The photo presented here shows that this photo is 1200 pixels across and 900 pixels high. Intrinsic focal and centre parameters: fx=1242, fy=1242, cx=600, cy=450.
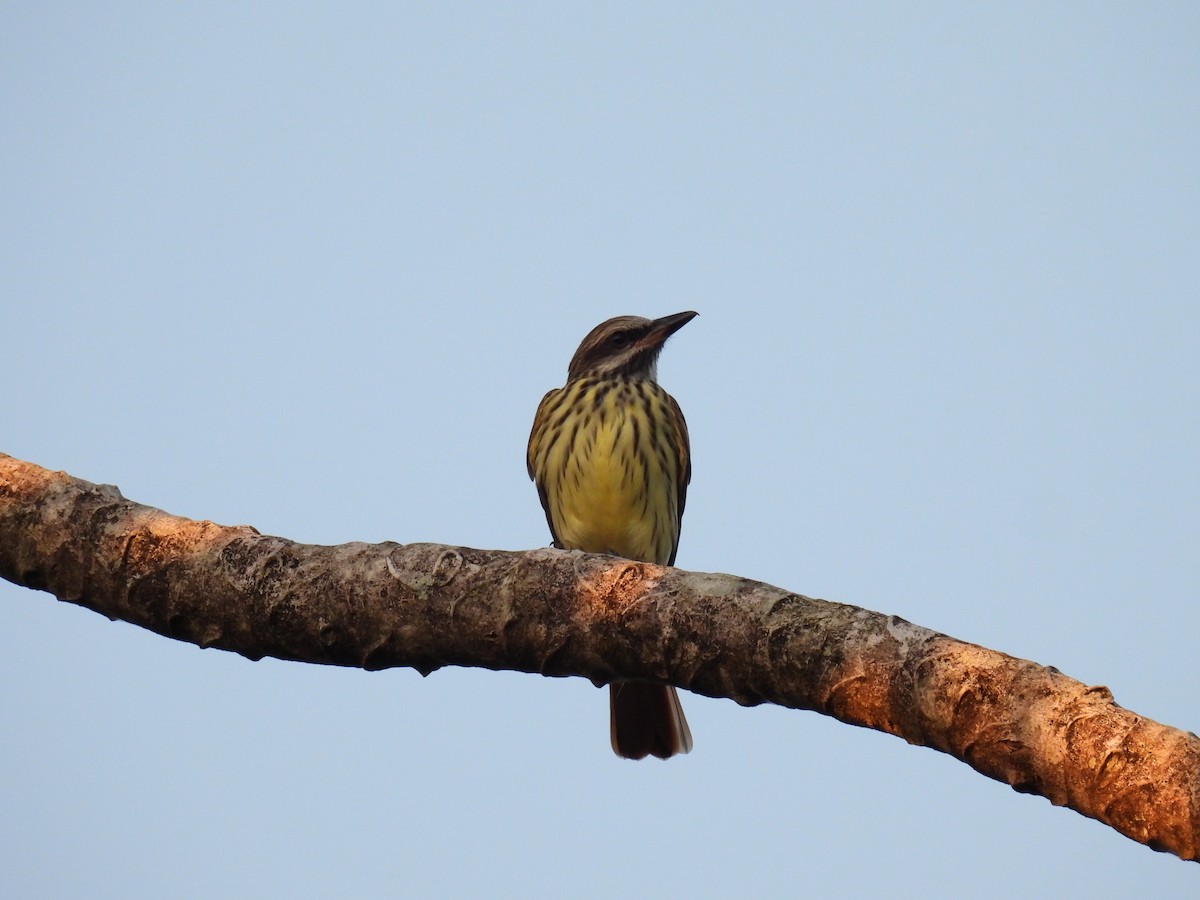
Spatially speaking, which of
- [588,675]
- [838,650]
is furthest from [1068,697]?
[588,675]

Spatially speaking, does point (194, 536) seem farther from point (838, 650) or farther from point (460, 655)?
point (838, 650)

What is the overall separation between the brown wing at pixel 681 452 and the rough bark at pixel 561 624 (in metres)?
3.93

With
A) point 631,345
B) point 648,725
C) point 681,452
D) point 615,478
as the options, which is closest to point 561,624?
point 648,725

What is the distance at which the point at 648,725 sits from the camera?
598 centimetres

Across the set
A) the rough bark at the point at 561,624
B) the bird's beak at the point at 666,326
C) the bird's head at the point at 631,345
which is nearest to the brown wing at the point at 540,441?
the bird's head at the point at 631,345

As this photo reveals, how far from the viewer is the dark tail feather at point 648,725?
5980 millimetres

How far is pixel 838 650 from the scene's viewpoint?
9.82 ft

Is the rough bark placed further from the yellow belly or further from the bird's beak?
the bird's beak

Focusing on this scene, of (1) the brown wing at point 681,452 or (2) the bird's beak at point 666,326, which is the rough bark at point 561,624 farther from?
(2) the bird's beak at point 666,326

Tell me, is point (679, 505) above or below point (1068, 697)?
above

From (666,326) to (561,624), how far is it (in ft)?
15.5

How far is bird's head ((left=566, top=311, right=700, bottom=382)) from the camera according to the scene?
784cm

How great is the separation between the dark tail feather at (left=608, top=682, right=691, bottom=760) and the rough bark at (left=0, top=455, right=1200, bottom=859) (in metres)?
2.60

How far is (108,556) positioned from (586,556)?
1395mm
